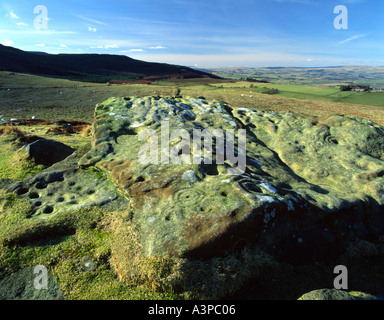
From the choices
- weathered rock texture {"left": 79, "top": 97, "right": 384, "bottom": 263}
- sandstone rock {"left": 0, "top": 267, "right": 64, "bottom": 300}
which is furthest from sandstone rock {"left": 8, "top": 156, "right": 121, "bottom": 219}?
sandstone rock {"left": 0, "top": 267, "right": 64, "bottom": 300}

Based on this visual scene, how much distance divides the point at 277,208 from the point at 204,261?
6.43 feet

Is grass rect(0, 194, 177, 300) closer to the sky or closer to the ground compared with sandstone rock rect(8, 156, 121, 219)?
closer to the ground

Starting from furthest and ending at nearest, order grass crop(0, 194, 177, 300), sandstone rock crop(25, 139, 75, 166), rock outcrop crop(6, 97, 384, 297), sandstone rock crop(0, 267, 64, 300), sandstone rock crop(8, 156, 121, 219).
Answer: sandstone rock crop(25, 139, 75, 166)
sandstone rock crop(8, 156, 121, 219)
rock outcrop crop(6, 97, 384, 297)
grass crop(0, 194, 177, 300)
sandstone rock crop(0, 267, 64, 300)

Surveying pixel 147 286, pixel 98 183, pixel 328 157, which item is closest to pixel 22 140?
pixel 98 183

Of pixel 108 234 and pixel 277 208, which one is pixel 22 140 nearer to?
pixel 108 234

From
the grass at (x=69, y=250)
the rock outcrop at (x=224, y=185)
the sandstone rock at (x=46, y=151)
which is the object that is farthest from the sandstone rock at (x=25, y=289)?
the sandstone rock at (x=46, y=151)

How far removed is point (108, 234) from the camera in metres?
5.07

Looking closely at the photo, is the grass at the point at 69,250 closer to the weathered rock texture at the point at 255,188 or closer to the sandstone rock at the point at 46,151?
the weathered rock texture at the point at 255,188

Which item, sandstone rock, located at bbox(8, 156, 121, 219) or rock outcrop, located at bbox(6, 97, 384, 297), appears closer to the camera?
rock outcrop, located at bbox(6, 97, 384, 297)

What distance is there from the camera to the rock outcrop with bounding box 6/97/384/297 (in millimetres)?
4629

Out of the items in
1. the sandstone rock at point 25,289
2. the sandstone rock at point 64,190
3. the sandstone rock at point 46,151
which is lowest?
the sandstone rock at point 25,289

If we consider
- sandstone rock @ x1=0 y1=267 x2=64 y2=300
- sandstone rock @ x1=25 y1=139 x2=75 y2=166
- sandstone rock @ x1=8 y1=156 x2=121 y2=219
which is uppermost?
sandstone rock @ x1=25 y1=139 x2=75 y2=166

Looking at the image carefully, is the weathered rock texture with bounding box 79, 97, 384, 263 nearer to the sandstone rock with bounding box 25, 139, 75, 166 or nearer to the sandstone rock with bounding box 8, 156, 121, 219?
the sandstone rock with bounding box 8, 156, 121, 219

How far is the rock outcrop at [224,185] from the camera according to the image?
463 cm
